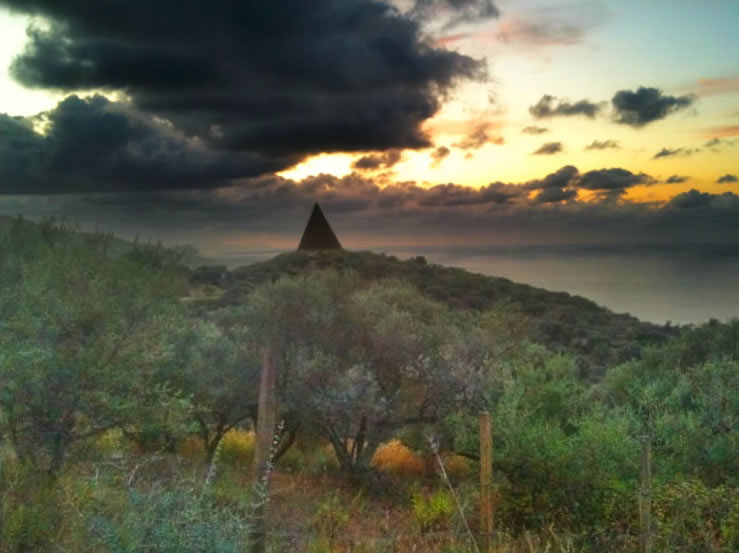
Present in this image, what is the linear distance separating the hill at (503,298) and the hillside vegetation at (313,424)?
8360 mm

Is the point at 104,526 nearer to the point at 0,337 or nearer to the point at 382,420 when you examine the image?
the point at 0,337

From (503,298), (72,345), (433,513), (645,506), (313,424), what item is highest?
(72,345)

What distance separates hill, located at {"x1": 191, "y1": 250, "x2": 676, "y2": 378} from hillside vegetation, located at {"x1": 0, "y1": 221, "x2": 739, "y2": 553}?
8.36 meters

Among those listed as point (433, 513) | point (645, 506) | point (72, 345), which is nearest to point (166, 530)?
point (645, 506)

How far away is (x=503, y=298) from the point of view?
123 feet

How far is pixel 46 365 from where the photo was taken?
35.3 feet

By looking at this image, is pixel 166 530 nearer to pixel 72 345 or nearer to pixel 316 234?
pixel 72 345

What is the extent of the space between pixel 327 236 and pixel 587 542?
158 ft

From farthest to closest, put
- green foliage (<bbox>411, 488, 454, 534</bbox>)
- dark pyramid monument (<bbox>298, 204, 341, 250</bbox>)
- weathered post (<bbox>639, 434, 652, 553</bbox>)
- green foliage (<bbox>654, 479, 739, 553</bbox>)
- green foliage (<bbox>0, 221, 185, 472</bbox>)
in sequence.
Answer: dark pyramid monument (<bbox>298, 204, 341, 250</bbox>), green foliage (<bbox>411, 488, 454, 534</bbox>), green foliage (<bbox>0, 221, 185, 472</bbox>), green foliage (<bbox>654, 479, 739, 553</bbox>), weathered post (<bbox>639, 434, 652, 553</bbox>)

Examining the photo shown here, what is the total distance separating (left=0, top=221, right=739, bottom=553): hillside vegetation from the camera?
933 centimetres

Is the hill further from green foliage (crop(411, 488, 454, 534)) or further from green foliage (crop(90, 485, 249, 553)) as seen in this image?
green foliage (crop(90, 485, 249, 553))

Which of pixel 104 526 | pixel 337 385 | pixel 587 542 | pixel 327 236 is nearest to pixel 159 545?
pixel 104 526

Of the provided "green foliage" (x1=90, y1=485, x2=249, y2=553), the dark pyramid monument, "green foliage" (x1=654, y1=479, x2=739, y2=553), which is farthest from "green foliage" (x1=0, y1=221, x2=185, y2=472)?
the dark pyramid monument

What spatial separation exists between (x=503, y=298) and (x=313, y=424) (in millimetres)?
21127
